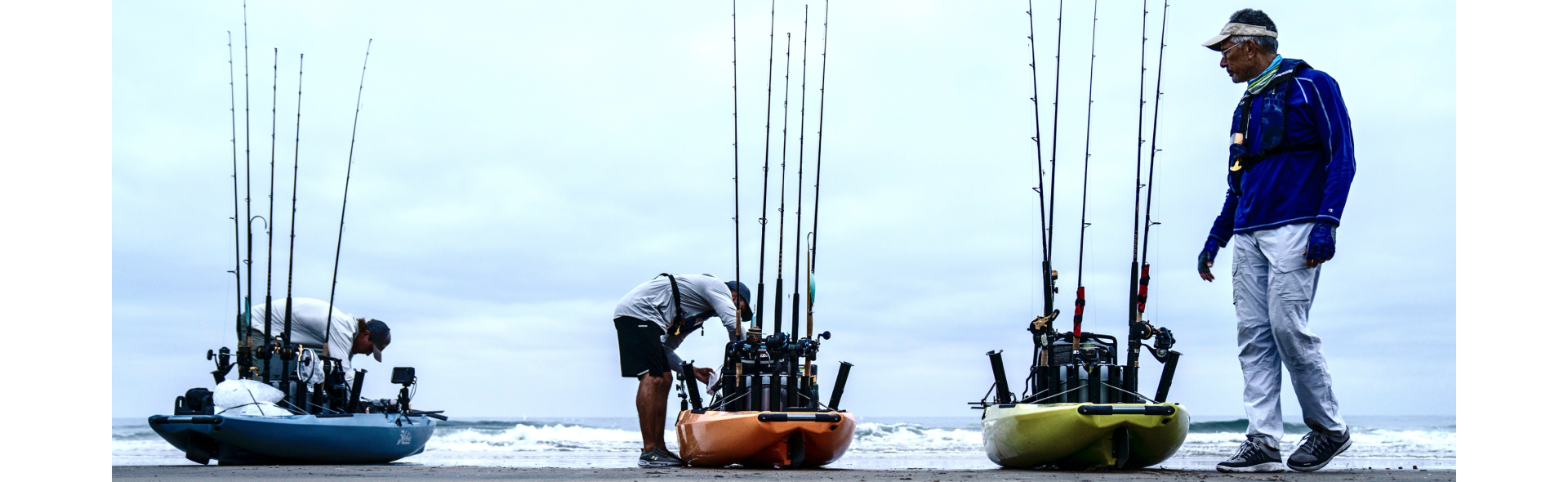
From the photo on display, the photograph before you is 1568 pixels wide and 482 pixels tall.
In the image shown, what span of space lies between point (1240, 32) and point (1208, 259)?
3.26 feet

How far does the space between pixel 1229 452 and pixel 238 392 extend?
12.3 meters

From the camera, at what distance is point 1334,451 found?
4512 millimetres

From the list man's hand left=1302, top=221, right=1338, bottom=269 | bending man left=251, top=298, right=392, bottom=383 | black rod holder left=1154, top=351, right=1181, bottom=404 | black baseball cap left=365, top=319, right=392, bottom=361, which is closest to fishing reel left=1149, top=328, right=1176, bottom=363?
black rod holder left=1154, top=351, right=1181, bottom=404

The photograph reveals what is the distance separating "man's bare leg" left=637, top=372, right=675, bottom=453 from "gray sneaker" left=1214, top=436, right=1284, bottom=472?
118 inches

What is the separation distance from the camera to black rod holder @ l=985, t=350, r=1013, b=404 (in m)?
5.62

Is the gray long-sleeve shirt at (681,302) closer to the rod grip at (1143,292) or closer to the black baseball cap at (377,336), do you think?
the rod grip at (1143,292)

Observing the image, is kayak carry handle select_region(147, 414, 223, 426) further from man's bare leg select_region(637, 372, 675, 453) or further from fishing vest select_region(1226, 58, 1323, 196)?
fishing vest select_region(1226, 58, 1323, 196)

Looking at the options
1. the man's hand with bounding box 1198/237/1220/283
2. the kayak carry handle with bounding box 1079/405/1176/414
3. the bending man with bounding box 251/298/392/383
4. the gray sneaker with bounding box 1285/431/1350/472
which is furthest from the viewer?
the bending man with bounding box 251/298/392/383

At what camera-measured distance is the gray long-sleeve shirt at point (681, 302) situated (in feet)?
21.2

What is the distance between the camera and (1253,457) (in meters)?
4.56

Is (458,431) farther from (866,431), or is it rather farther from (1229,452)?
(1229,452)

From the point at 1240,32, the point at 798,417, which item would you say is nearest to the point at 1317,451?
the point at 1240,32

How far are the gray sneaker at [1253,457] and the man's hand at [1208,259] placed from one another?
2.59 ft

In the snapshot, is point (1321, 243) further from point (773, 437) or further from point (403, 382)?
point (403, 382)
